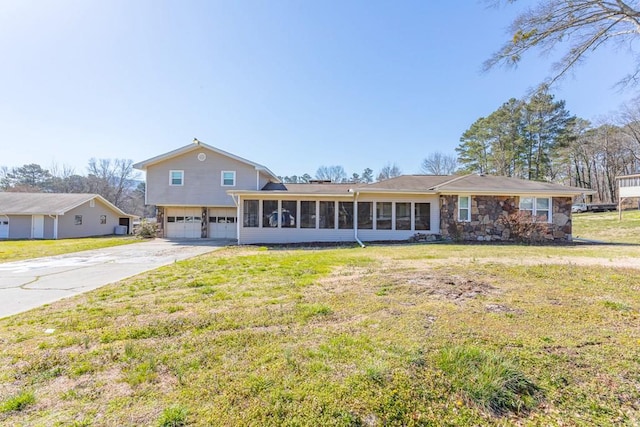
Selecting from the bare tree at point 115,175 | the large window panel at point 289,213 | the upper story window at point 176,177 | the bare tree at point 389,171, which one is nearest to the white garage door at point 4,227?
the upper story window at point 176,177

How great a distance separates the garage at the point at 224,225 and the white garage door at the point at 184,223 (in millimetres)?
887

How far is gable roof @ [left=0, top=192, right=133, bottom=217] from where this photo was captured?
862 inches

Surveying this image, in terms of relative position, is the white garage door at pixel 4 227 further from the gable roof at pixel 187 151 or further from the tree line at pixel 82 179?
the tree line at pixel 82 179

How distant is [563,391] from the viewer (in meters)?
→ 2.25

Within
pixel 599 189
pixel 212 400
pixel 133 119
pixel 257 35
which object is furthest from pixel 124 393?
pixel 599 189

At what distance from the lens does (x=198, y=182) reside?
1770cm

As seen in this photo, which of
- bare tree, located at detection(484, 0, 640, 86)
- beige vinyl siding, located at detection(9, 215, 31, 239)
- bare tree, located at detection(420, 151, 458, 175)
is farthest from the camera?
bare tree, located at detection(420, 151, 458, 175)

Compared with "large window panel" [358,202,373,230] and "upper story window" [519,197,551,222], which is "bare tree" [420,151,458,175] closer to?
"upper story window" [519,197,551,222]

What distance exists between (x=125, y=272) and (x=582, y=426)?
8.71m

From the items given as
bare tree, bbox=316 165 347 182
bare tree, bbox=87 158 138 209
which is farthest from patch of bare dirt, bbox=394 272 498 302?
bare tree, bbox=87 158 138 209

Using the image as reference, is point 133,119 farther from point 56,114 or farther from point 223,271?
point 223,271

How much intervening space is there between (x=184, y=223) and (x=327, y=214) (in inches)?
398

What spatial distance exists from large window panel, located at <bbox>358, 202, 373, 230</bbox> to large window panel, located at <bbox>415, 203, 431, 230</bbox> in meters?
2.20

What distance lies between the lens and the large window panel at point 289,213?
14.4 metres
